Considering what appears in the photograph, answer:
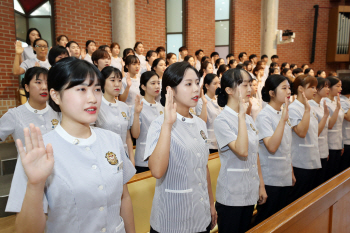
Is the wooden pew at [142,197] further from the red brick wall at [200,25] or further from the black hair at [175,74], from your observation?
the red brick wall at [200,25]

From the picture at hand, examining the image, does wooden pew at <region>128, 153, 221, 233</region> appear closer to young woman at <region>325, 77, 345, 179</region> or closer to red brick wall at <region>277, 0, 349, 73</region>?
young woman at <region>325, 77, 345, 179</region>

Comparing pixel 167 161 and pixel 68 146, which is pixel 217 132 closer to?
pixel 167 161

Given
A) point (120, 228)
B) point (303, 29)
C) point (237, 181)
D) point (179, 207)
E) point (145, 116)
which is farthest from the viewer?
point (303, 29)

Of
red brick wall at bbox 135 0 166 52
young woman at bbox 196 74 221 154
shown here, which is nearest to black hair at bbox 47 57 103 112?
young woman at bbox 196 74 221 154

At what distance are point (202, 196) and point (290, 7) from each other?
1064cm

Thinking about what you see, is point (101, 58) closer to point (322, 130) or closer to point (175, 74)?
point (175, 74)

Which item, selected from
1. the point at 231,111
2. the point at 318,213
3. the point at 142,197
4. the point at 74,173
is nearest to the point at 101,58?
the point at 142,197

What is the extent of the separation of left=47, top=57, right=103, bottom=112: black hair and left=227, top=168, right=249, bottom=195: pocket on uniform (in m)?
1.31

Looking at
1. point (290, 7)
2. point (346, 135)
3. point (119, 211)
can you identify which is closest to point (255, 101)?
point (346, 135)

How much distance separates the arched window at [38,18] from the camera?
Result: 5.88 meters

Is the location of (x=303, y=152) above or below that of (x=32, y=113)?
below

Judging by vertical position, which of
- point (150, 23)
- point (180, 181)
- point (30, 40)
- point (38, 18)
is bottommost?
point (180, 181)

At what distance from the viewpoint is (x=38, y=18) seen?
19.8 ft

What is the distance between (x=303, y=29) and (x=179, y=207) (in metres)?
10.9
